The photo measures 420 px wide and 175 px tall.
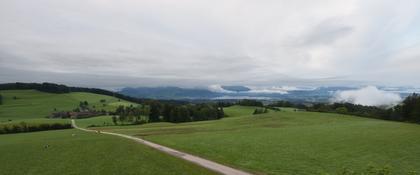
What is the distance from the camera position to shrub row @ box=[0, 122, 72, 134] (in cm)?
10707

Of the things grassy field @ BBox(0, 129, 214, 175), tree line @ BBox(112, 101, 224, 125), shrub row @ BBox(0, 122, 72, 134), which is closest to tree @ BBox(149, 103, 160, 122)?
tree line @ BBox(112, 101, 224, 125)

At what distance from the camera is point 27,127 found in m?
113

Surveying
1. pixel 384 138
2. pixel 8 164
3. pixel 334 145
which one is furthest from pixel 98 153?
Answer: pixel 384 138

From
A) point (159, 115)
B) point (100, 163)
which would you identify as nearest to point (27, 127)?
point (159, 115)

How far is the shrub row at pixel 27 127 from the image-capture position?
351 ft

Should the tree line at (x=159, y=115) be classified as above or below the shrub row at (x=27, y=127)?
above

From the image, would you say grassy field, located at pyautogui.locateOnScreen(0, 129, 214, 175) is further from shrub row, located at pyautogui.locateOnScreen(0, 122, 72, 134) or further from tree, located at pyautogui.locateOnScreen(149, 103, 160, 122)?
tree, located at pyautogui.locateOnScreen(149, 103, 160, 122)

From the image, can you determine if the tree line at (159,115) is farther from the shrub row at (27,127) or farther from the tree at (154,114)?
the shrub row at (27,127)

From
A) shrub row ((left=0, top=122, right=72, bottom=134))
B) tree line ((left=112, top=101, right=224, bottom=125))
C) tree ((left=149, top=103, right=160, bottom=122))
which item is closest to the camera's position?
shrub row ((left=0, top=122, right=72, bottom=134))

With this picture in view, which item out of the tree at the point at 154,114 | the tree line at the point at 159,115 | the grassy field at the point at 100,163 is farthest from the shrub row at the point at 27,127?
the grassy field at the point at 100,163

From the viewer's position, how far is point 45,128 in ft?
383

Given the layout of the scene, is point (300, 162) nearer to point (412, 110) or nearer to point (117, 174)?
point (117, 174)

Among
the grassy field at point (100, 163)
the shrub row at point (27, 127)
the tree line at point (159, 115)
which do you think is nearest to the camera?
the grassy field at point (100, 163)

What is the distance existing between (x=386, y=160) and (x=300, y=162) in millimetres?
8241
